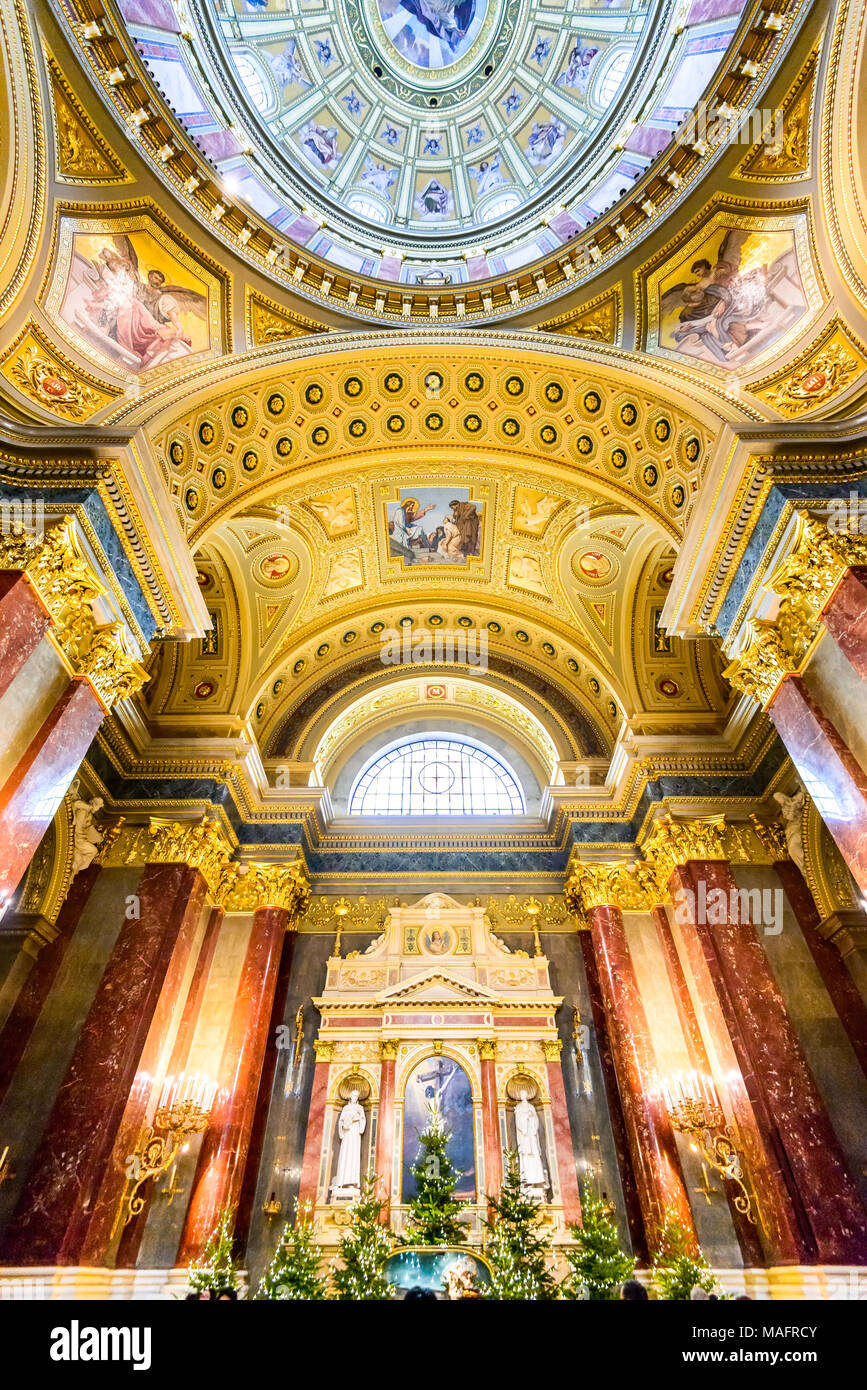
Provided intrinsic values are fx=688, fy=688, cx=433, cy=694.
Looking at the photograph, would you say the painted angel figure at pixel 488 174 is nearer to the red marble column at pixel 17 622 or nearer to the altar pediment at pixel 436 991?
the red marble column at pixel 17 622

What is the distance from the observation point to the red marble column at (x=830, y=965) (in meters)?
10.3

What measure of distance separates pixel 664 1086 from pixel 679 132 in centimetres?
1450

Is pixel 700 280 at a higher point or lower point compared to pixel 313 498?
lower

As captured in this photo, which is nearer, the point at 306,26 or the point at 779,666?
the point at 779,666

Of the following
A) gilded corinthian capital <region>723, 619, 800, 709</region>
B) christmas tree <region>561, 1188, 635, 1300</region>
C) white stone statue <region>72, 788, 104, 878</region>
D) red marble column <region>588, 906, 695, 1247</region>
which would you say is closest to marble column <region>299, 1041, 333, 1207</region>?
christmas tree <region>561, 1188, 635, 1300</region>

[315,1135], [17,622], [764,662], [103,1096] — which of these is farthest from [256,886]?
[764,662]

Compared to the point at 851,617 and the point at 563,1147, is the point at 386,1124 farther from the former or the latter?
the point at 851,617

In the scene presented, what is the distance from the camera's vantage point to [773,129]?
9.38 meters

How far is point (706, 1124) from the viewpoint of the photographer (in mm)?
10281

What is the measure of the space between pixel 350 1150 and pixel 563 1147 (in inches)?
143

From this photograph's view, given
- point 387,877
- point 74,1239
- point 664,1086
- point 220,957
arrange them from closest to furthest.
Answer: point 74,1239 < point 664,1086 < point 220,957 < point 387,877

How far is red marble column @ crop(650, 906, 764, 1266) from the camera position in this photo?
9.52m
